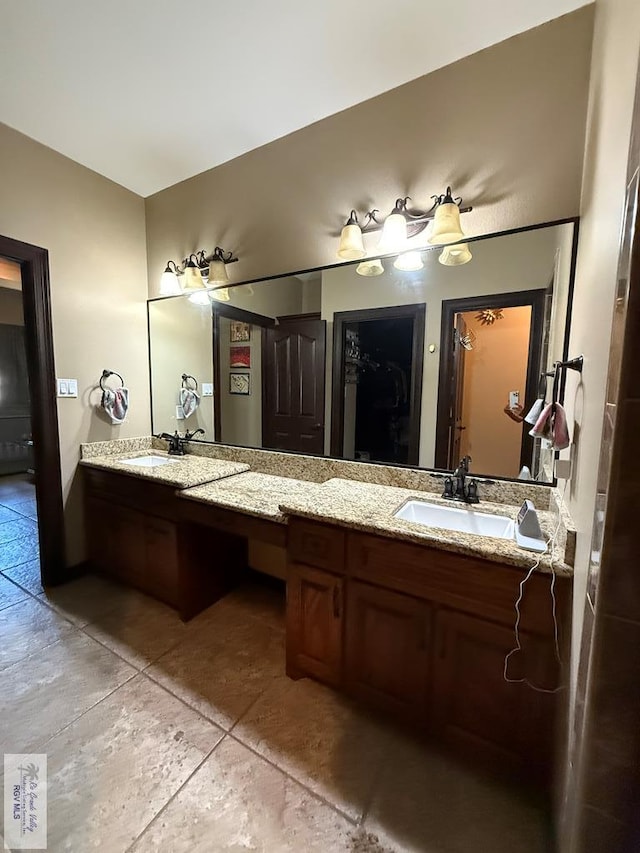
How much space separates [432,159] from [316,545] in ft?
5.96

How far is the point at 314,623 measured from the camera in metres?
1.54

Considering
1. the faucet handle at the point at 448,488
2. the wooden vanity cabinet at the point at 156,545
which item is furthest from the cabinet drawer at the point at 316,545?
the wooden vanity cabinet at the point at 156,545

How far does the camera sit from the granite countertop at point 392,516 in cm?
112

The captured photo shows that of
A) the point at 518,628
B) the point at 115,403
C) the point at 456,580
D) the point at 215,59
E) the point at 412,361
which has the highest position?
the point at 215,59

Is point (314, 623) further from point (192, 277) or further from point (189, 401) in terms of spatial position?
point (192, 277)

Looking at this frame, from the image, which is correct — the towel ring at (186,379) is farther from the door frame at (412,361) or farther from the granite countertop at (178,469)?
the door frame at (412,361)

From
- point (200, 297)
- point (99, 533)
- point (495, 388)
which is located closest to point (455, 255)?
point (495, 388)

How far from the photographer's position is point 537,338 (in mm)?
1586

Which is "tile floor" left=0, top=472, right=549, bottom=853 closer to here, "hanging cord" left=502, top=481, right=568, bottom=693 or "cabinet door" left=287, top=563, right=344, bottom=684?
"cabinet door" left=287, top=563, right=344, bottom=684

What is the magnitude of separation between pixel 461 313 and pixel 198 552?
1.94 m

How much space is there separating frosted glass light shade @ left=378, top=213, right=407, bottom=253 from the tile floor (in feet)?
6.79

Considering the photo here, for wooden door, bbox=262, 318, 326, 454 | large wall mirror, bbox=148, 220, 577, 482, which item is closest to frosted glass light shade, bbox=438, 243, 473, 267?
large wall mirror, bbox=148, 220, 577, 482

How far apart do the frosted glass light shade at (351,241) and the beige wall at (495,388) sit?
0.62 m

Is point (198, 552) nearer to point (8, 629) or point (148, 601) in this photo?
point (148, 601)
